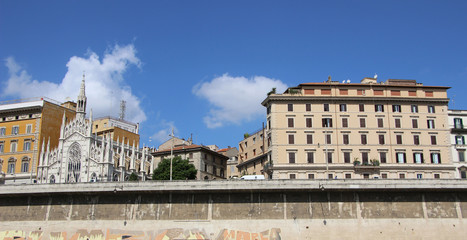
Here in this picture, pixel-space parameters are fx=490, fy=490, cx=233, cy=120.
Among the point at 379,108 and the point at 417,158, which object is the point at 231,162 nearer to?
the point at 379,108

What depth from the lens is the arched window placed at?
84000 mm

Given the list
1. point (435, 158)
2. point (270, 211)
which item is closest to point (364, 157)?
point (435, 158)

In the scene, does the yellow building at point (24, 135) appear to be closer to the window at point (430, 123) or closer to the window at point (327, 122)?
the window at point (327, 122)

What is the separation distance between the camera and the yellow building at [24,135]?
85750 mm

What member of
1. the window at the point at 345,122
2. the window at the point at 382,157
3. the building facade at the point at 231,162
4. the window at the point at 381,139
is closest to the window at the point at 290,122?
the window at the point at 345,122

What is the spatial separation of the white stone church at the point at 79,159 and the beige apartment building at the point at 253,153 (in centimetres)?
2098

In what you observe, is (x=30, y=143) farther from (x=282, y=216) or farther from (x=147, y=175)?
(x=282, y=216)

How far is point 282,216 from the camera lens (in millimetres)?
48500

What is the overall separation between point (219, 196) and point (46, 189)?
1889 centimetres

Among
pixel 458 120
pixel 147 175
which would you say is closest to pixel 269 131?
pixel 458 120

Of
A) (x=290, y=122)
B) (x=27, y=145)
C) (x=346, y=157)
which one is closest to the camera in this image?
(x=346, y=157)

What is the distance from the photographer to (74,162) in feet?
279

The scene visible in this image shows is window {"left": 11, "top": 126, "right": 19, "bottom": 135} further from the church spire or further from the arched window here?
the church spire

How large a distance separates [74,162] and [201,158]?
22401mm
